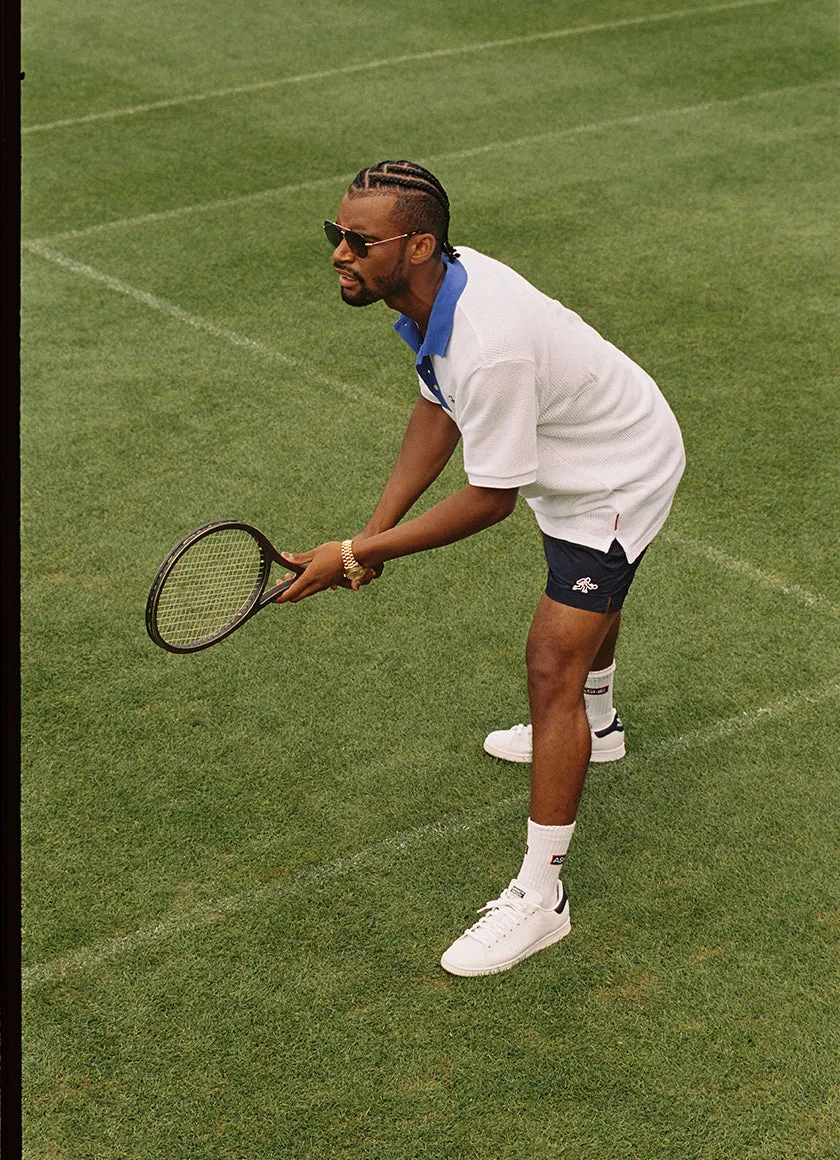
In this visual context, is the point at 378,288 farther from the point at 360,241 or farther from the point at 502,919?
the point at 502,919

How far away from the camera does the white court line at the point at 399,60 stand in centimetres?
1320

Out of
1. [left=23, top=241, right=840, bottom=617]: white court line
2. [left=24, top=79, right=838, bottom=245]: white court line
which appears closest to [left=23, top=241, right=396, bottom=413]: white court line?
[left=23, top=241, right=840, bottom=617]: white court line

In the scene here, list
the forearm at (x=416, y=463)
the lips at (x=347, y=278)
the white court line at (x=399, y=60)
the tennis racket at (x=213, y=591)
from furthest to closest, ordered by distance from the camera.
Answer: the white court line at (x=399, y=60) < the forearm at (x=416, y=463) < the tennis racket at (x=213, y=591) < the lips at (x=347, y=278)

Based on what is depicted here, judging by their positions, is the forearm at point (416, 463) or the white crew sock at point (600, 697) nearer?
the forearm at point (416, 463)

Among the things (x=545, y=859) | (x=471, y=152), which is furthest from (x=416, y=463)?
(x=471, y=152)

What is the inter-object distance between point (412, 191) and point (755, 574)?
3.01 metres

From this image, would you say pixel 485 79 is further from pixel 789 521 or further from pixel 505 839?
pixel 505 839

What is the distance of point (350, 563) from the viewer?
13.9ft

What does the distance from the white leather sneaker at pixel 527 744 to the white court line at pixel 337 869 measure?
0.31 feet

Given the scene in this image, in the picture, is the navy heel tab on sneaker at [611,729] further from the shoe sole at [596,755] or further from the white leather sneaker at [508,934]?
the white leather sneaker at [508,934]

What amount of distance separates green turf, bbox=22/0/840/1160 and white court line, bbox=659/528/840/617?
0.03m

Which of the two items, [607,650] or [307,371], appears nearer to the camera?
[607,650]

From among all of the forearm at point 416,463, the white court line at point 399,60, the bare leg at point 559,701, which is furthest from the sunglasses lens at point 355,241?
the white court line at point 399,60
